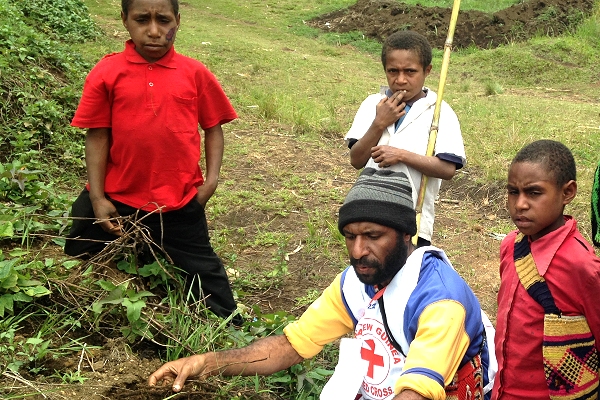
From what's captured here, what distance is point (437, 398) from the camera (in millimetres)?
2072

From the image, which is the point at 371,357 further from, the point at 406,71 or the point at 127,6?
the point at 127,6

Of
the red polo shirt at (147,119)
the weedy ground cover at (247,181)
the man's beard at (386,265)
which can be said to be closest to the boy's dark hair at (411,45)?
the red polo shirt at (147,119)

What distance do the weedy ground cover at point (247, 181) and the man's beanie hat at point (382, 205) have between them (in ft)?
2.98

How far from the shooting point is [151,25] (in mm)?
3209

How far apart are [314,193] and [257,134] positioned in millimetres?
1524

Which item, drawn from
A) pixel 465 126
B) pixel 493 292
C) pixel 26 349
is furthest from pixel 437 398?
pixel 465 126

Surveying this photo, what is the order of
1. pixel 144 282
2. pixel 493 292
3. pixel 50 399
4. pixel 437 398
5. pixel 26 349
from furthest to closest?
pixel 493 292, pixel 144 282, pixel 26 349, pixel 50 399, pixel 437 398

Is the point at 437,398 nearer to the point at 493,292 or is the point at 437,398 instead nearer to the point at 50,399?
the point at 50,399

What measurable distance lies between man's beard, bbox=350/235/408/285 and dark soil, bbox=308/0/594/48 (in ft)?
40.7

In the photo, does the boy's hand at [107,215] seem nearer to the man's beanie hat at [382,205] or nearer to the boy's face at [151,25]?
the boy's face at [151,25]

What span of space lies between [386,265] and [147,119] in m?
1.49

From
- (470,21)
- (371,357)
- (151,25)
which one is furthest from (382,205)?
(470,21)

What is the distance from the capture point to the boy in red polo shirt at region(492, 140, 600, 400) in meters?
2.49

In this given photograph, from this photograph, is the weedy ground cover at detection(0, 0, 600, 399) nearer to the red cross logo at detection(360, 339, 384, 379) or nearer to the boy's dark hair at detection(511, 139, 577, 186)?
the red cross logo at detection(360, 339, 384, 379)
